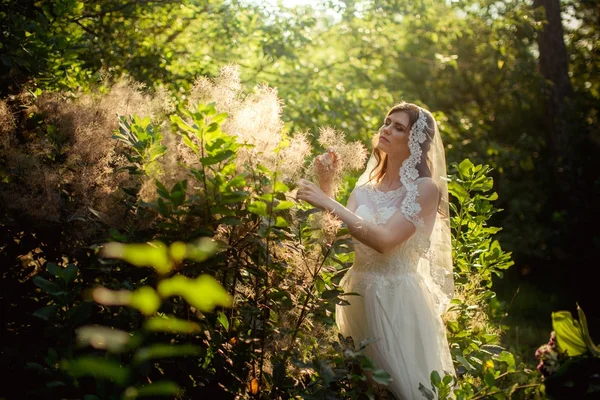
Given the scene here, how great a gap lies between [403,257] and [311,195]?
911mm

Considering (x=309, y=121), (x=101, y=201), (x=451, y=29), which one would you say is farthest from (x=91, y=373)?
(x=451, y=29)

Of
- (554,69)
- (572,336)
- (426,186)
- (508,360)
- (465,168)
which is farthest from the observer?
(554,69)

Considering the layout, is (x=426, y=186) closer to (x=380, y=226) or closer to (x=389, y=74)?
(x=380, y=226)

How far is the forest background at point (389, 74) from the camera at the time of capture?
3590 millimetres

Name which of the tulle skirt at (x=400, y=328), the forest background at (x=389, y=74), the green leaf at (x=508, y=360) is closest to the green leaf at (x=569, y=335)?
the green leaf at (x=508, y=360)

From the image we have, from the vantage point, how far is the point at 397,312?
319 centimetres

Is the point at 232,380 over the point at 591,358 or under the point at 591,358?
under

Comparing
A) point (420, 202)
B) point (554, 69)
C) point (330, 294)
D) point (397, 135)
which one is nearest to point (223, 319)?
point (330, 294)

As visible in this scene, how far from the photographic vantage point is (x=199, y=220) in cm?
222

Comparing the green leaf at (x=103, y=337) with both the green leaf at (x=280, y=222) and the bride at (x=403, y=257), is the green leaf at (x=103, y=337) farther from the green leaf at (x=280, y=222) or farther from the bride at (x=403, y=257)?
the bride at (x=403, y=257)

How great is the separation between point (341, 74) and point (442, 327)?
19.3 ft

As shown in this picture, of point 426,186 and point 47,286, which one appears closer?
point 47,286

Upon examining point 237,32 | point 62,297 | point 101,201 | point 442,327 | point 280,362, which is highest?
point 237,32

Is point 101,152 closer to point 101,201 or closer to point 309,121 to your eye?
point 101,201
